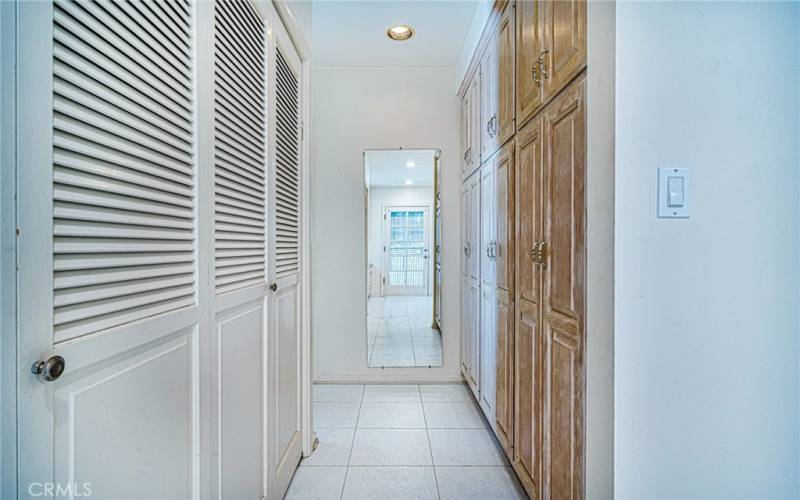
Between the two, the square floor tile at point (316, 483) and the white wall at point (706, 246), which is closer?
the white wall at point (706, 246)

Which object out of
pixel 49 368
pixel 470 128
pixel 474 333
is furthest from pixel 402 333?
pixel 49 368

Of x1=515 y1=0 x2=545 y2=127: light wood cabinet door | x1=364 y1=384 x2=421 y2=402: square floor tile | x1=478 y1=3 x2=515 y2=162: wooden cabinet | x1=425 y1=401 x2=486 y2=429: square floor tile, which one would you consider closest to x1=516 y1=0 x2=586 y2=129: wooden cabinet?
x1=515 y1=0 x2=545 y2=127: light wood cabinet door

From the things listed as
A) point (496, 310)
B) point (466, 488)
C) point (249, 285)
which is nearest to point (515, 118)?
point (496, 310)

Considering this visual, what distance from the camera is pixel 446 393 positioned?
290 cm

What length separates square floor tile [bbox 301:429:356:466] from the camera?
1.98 meters

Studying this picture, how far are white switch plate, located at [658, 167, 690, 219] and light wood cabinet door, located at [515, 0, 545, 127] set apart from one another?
58cm

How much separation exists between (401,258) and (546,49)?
2.57 metres

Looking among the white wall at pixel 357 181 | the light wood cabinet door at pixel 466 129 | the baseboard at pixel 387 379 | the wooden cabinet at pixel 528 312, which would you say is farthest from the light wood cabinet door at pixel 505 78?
the baseboard at pixel 387 379

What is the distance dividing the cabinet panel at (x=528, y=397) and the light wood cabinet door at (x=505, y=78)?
2.73ft

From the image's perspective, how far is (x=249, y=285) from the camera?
1324mm

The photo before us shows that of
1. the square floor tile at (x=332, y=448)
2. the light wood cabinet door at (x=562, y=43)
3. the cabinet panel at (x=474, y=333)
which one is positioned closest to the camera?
the light wood cabinet door at (x=562, y=43)

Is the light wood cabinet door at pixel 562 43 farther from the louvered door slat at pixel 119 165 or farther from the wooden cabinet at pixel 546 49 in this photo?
the louvered door slat at pixel 119 165

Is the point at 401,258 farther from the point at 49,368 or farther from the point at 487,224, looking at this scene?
the point at 49,368

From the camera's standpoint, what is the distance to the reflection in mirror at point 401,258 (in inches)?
126
